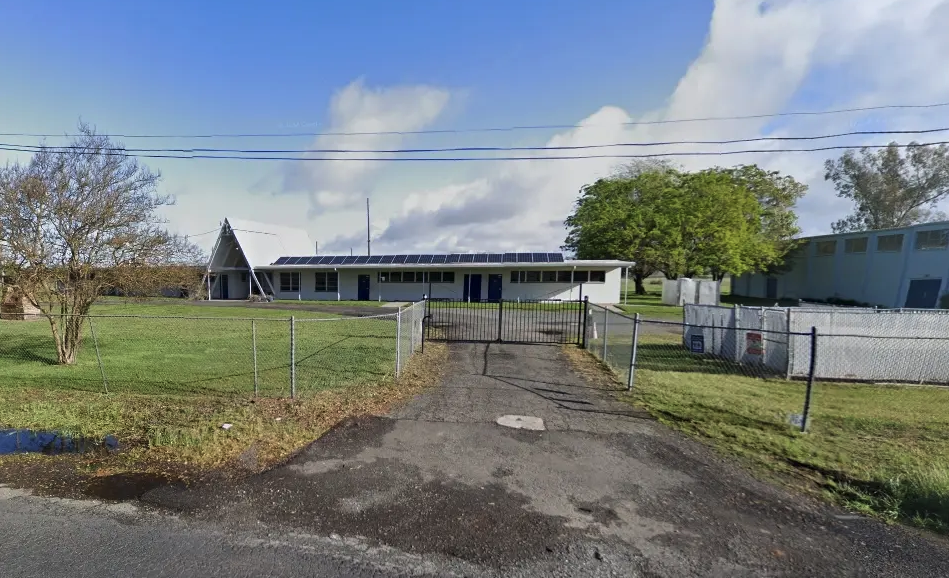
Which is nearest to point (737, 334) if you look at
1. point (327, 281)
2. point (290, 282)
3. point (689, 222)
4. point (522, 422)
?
point (522, 422)

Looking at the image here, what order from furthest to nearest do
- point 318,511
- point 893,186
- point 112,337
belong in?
1. point 893,186
2. point 112,337
3. point 318,511

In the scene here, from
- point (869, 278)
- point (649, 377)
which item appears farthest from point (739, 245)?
point (649, 377)

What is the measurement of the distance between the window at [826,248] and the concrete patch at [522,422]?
1542 inches

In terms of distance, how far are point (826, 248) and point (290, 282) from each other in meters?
44.0

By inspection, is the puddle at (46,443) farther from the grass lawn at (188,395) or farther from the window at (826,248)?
the window at (826,248)

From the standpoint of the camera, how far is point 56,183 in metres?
8.19

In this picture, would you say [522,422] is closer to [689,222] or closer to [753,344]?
[753,344]

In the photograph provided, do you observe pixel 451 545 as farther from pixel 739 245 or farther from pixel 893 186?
pixel 893 186

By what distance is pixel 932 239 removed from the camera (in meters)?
24.5

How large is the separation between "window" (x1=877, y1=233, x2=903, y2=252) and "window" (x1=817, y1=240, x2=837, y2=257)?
4.64 metres

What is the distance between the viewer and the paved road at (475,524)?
9.13ft

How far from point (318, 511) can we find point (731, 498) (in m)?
3.66

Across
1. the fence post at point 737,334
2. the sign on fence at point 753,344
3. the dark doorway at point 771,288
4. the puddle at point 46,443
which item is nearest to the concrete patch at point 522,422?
the puddle at point 46,443

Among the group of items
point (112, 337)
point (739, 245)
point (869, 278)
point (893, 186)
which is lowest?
point (112, 337)
